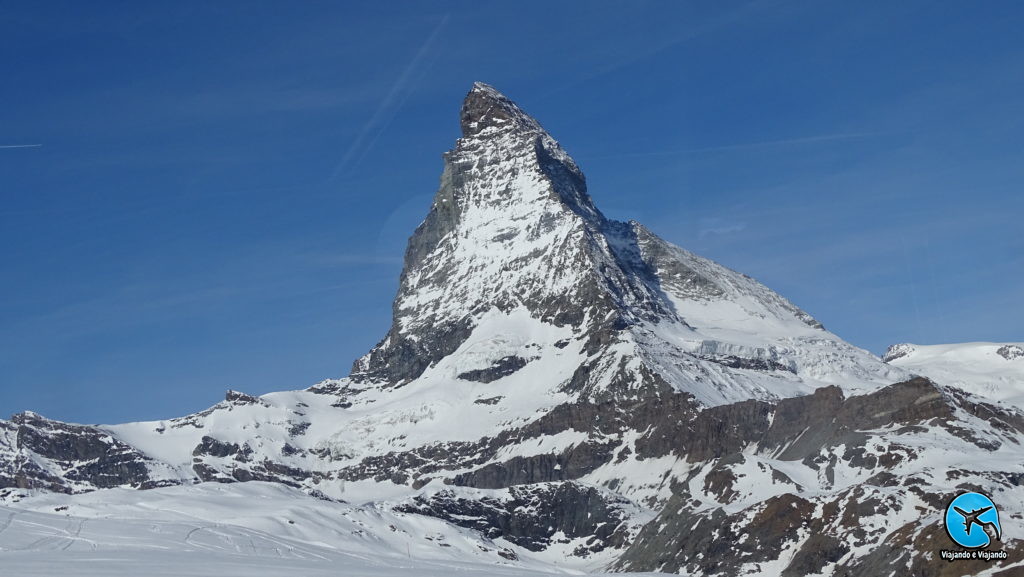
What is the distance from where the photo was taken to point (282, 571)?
191375 millimetres

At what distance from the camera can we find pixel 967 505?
193750 millimetres

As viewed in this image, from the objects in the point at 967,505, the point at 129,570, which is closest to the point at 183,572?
the point at 129,570

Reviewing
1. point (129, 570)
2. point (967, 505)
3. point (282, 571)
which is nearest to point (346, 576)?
point (282, 571)

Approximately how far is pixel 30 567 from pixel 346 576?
3627cm

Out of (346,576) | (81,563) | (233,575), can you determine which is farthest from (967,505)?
(81,563)

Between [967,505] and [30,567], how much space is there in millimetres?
107915

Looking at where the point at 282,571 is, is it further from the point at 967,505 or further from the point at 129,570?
the point at 967,505

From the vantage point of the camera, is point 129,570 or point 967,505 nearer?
point 129,570

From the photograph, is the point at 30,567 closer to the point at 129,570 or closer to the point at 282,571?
the point at 129,570

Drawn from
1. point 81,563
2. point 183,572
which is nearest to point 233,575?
point 183,572

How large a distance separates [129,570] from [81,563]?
26.0ft

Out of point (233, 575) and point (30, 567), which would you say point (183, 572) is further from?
point (30, 567)

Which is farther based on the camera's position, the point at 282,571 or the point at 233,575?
the point at 282,571

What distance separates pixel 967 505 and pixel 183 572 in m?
92.2
